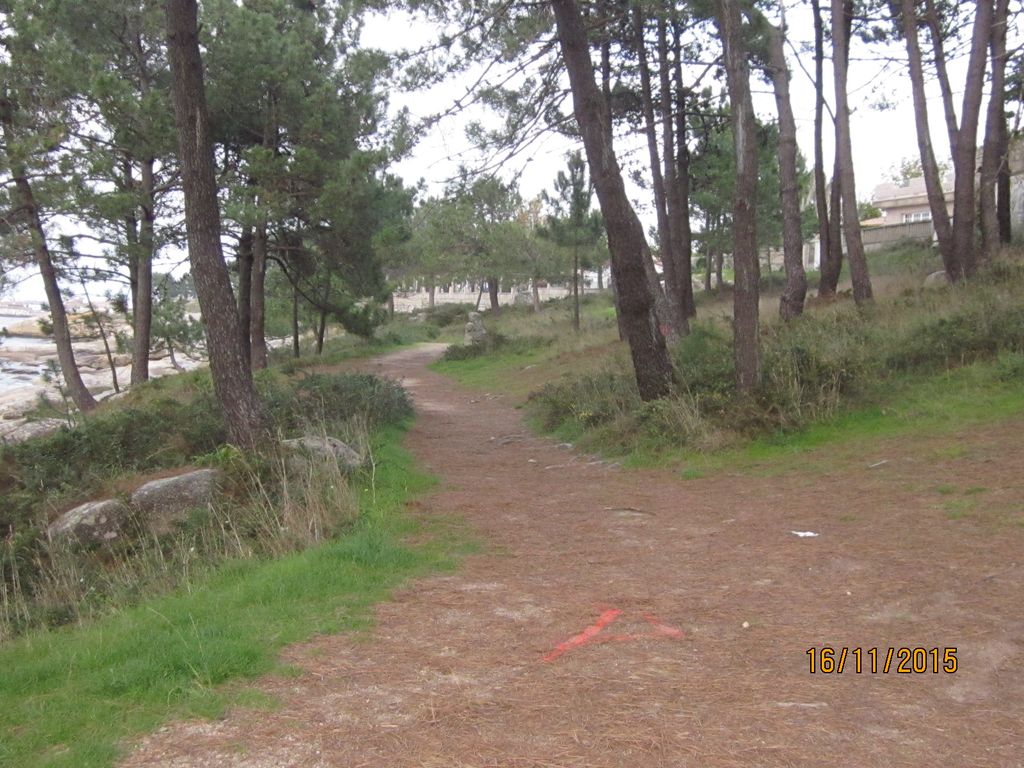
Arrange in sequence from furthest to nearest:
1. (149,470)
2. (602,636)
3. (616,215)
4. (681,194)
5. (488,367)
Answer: (488,367)
(681,194)
(616,215)
(149,470)
(602,636)

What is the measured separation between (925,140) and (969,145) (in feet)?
5.07

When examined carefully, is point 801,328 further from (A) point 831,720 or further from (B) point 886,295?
(A) point 831,720

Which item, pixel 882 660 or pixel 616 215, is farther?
pixel 616 215

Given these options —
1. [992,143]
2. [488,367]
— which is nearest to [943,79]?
[992,143]

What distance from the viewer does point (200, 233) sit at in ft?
29.5

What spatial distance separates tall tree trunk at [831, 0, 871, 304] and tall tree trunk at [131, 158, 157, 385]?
586 inches

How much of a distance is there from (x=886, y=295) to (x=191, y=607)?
15.4 m

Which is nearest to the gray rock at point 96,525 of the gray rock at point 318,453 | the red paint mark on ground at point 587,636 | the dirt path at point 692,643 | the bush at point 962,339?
the gray rock at point 318,453

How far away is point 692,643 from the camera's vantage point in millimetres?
4332

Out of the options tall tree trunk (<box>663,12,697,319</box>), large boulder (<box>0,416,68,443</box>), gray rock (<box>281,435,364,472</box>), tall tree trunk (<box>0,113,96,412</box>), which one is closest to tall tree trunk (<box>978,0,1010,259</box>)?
tall tree trunk (<box>663,12,697,319</box>)

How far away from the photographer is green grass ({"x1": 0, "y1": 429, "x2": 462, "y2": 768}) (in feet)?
11.7

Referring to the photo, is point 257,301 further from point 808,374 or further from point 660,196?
point 808,374

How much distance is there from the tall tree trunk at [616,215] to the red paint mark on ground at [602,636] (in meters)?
6.54

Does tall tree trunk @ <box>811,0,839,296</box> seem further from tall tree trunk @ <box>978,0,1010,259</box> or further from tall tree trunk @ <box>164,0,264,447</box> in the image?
tall tree trunk @ <box>164,0,264,447</box>
